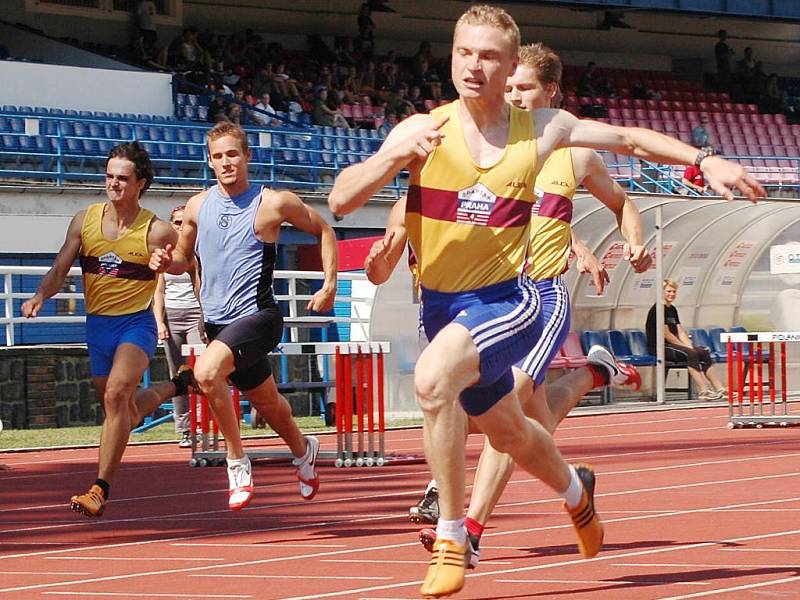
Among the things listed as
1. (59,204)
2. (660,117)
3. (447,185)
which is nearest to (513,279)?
(447,185)

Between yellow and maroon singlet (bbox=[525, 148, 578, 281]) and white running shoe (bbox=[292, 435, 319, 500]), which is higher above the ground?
yellow and maroon singlet (bbox=[525, 148, 578, 281])

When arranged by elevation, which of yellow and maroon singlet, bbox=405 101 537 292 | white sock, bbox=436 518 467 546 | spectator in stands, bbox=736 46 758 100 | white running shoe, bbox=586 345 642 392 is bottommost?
white sock, bbox=436 518 467 546

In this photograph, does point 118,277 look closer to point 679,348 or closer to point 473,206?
point 473,206

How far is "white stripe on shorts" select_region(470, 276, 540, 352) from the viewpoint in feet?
17.9

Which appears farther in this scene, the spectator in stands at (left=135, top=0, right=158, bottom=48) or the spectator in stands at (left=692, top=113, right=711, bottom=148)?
the spectator in stands at (left=692, top=113, right=711, bottom=148)

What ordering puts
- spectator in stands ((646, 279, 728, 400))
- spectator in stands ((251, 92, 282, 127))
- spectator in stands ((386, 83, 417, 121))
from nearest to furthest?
spectator in stands ((646, 279, 728, 400)) → spectator in stands ((251, 92, 282, 127)) → spectator in stands ((386, 83, 417, 121))

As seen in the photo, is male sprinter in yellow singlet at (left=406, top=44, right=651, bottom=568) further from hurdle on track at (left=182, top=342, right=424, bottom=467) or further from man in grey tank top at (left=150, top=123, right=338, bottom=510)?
hurdle on track at (left=182, top=342, right=424, bottom=467)

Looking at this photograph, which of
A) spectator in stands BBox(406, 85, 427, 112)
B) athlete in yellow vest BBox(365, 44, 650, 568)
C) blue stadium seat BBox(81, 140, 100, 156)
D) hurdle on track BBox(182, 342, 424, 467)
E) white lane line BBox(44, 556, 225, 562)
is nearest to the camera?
athlete in yellow vest BBox(365, 44, 650, 568)

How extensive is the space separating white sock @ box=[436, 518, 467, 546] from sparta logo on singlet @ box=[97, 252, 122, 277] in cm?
433

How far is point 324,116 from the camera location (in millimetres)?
32281

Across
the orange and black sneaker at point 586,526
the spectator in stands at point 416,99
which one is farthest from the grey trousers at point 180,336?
the spectator in stands at point 416,99

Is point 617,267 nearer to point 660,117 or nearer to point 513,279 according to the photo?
point 513,279

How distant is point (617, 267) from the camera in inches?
848

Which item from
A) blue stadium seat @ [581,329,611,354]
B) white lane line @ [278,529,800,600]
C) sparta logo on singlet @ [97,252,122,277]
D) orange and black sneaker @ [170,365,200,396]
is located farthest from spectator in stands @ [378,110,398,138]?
white lane line @ [278,529,800,600]
